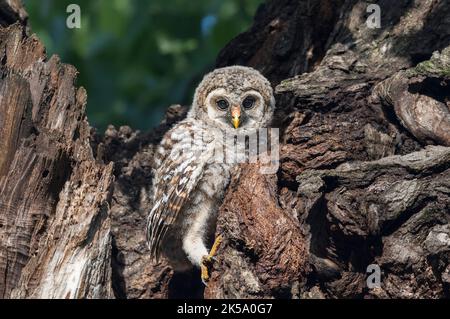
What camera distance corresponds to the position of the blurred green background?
23.5 ft

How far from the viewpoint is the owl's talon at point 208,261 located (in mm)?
4836

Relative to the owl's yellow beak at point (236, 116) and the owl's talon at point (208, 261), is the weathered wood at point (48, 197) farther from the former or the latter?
the owl's yellow beak at point (236, 116)

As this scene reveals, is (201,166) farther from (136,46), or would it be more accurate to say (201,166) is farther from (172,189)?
(136,46)

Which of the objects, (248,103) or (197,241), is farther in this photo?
(248,103)

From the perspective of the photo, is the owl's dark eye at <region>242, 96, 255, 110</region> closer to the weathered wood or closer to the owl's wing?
the owl's wing

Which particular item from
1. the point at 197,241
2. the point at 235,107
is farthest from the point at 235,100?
the point at 197,241

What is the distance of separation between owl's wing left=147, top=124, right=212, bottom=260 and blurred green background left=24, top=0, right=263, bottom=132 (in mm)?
1973

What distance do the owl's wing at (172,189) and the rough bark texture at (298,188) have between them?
23 centimetres

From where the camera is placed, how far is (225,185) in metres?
5.09

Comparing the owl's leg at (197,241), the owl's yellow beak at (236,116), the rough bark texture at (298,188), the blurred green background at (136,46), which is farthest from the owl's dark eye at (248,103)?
the blurred green background at (136,46)

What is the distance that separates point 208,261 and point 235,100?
49.4 inches

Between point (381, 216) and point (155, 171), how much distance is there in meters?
1.76

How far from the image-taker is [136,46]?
728cm

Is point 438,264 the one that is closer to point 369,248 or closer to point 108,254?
point 369,248
